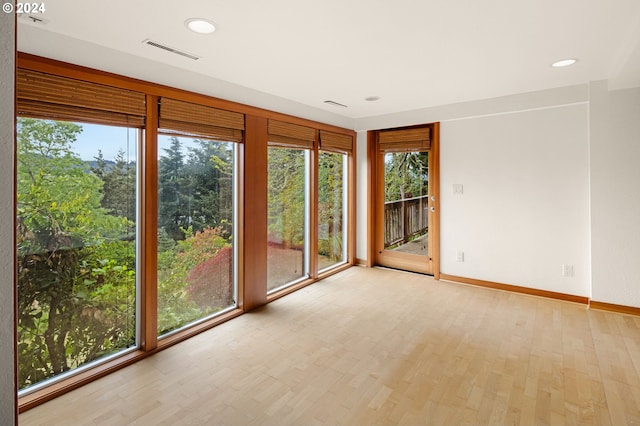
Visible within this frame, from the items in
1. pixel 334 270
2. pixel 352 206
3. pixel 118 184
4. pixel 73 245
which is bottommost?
pixel 334 270

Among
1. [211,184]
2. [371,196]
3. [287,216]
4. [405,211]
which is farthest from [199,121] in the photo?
[405,211]

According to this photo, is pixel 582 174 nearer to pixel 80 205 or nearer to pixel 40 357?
pixel 80 205

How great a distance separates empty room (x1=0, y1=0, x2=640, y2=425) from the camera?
2021 mm

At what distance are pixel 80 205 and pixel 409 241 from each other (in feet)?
13.4

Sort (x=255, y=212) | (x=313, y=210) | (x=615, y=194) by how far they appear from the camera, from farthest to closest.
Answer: (x=313, y=210), (x=255, y=212), (x=615, y=194)

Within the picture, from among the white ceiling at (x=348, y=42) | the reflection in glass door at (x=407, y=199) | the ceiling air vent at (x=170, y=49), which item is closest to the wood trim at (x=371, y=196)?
the reflection in glass door at (x=407, y=199)

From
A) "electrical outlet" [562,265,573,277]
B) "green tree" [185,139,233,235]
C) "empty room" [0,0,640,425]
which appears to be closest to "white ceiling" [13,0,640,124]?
"empty room" [0,0,640,425]

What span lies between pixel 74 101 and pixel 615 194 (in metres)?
4.75

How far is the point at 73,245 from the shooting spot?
2.34 metres

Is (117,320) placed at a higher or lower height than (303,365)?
higher

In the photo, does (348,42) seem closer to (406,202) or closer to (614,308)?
(406,202)

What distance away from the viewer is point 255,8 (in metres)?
1.96

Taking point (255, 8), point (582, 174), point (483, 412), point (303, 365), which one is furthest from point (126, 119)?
point (582, 174)

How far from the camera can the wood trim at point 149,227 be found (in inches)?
104
